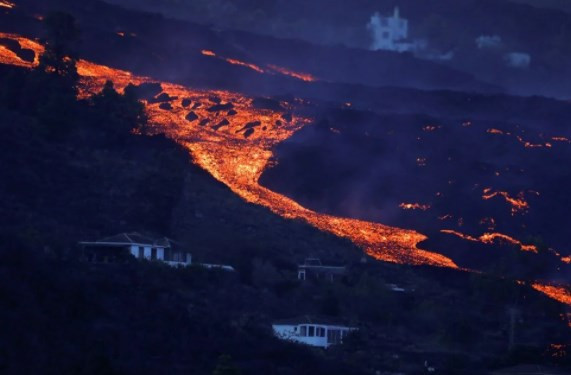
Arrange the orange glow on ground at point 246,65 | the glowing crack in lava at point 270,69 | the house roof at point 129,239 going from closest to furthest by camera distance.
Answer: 1. the house roof at point 129,239
2. the glowing crack in lava at point 270,69
3. the orange glow on ground at point 246,65

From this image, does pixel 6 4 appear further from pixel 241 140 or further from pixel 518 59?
pixel 518 59

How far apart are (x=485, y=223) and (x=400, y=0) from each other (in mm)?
50795

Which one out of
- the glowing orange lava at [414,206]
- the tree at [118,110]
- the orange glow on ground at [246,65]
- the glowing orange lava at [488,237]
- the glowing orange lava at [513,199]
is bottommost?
the glowing orange lava at [488,237]

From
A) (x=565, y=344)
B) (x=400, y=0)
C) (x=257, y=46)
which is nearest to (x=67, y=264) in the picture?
(x=565, y=344)

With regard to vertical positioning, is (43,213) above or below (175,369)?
above

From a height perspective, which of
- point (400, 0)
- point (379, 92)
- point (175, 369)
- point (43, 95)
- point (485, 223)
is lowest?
point (175, 369)

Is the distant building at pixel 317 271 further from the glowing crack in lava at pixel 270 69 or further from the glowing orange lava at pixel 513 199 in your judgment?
the glowing crack in lava at pixel 270 69

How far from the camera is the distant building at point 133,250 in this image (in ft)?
166

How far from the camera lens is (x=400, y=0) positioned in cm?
11288

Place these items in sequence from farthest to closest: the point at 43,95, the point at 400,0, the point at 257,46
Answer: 1. the point at 400,0
2. the point at 257,46
3. the point at 43,95

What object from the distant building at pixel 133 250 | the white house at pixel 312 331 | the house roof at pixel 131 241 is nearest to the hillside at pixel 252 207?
the white house at pixel 312 331

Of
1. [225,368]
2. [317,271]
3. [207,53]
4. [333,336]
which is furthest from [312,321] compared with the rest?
[207,53]

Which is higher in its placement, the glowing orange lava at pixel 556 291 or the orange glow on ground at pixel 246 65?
the orange glow on ground at pixel 246 65

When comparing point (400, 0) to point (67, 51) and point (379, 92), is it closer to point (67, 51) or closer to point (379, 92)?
point (379, 92)
